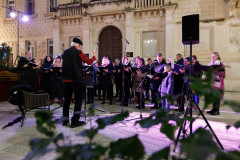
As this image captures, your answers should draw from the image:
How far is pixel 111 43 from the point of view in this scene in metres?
14.6

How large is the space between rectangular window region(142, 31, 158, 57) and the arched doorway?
1.81 meters

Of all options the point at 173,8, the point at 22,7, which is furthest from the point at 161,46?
the point at 22,7

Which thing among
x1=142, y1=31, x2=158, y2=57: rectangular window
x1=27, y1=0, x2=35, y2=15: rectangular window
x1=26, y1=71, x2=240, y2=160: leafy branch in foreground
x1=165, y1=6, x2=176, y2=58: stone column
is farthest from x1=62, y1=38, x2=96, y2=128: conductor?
x1=27, y1=0, x2=35, y2=15: rectangular window

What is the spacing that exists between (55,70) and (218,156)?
696cm

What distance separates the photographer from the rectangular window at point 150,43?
13219 millimetres

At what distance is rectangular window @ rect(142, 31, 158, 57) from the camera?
43.4 ft

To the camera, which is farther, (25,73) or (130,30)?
(130,30)

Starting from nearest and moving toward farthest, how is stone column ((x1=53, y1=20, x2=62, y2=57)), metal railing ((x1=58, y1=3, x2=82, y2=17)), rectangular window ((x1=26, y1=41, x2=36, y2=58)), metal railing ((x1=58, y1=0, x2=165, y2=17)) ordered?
metal railing ((x1=58, y1=0, x2=165, y2=17))
metal railing ((x1=58, y1=3, x2=82, y2=17))
stone column ((x1=53, y1=20, x2=62, y2=57))
rectangular window ((x1=26, y1=41, x2=36, y2=58))

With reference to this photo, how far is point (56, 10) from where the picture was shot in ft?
50.1

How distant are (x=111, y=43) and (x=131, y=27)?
206 centimetres

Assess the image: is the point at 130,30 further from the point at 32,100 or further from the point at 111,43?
the point at 32,100

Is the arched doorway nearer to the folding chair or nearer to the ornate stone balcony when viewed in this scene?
the ornate stone balcony

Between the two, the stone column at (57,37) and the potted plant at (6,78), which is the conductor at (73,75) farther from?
the stone column at (57,37)

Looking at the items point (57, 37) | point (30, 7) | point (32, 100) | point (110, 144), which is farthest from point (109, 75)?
point (30, 7)
